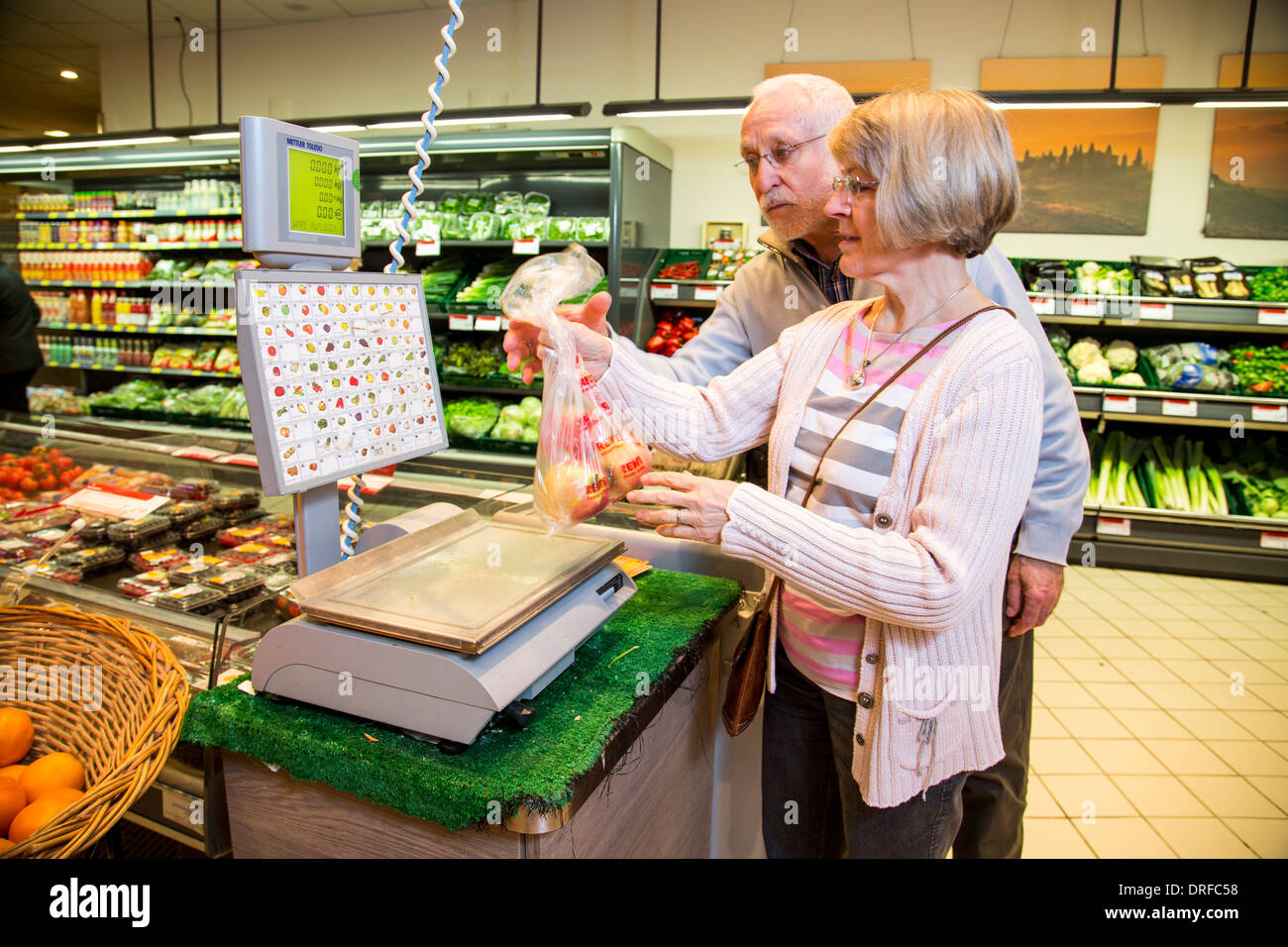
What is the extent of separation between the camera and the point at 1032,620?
174 centimetres

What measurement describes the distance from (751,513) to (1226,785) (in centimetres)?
273

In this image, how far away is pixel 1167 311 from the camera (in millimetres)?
4691

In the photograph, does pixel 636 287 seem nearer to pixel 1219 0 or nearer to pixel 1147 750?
pixel 1147 750

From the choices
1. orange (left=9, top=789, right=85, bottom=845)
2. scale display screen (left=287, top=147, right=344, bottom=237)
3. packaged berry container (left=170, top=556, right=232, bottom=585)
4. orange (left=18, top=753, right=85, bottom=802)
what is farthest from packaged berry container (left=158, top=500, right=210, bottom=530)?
scale display screen (left=287, top=147, right=344, bottom=237)

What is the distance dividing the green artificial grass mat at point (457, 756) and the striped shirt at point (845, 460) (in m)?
0.26

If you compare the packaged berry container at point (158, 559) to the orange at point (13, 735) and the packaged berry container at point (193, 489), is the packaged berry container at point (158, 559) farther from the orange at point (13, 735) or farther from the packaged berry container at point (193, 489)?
the orange at point (13, 735)

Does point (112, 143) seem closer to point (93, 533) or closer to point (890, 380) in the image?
point (93, 533)

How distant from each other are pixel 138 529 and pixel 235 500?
0.30m

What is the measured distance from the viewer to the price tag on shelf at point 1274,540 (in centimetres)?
476

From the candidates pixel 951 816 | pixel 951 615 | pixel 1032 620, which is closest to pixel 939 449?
pixel 951 615

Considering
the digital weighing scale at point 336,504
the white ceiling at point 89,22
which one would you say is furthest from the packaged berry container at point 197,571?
the white ceiling at point 89,22

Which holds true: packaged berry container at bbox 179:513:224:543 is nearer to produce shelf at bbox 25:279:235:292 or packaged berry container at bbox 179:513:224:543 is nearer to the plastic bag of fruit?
the plastic bag of fruit

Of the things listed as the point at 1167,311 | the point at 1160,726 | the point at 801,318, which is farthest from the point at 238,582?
the point at 1167,311

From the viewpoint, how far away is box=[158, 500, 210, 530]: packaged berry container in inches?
87.7
